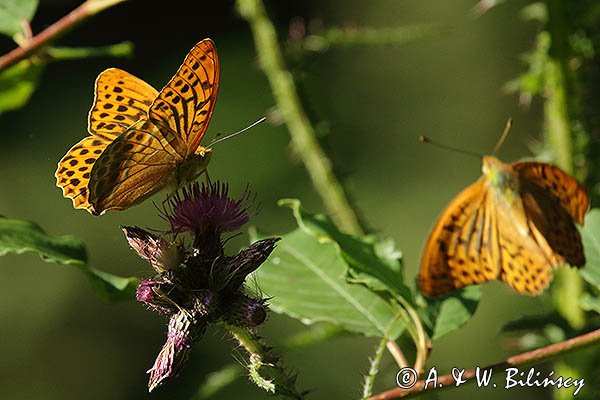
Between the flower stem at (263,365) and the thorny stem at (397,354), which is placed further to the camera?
the thorny stem at (397,354)

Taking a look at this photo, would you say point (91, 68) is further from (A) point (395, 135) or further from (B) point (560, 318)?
(B) point (560, 318)

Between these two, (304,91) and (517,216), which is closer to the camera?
(517,216)

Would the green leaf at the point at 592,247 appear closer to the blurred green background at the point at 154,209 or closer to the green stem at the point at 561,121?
the green stem at the point at 561,121

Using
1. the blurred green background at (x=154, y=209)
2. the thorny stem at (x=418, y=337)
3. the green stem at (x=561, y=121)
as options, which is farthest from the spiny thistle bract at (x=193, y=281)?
the blurred green background at (x=154, y=209)

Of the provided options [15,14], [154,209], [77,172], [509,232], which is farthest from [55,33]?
[154,209]

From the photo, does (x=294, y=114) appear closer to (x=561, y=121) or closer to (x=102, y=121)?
(x=561, y=121)

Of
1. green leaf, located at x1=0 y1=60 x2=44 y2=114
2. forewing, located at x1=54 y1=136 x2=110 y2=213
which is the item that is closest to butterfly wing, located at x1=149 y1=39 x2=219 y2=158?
forewing, located at x1=54 y1=136 x2=110 y2=213

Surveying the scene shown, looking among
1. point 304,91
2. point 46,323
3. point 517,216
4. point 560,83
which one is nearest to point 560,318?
point 517,216
